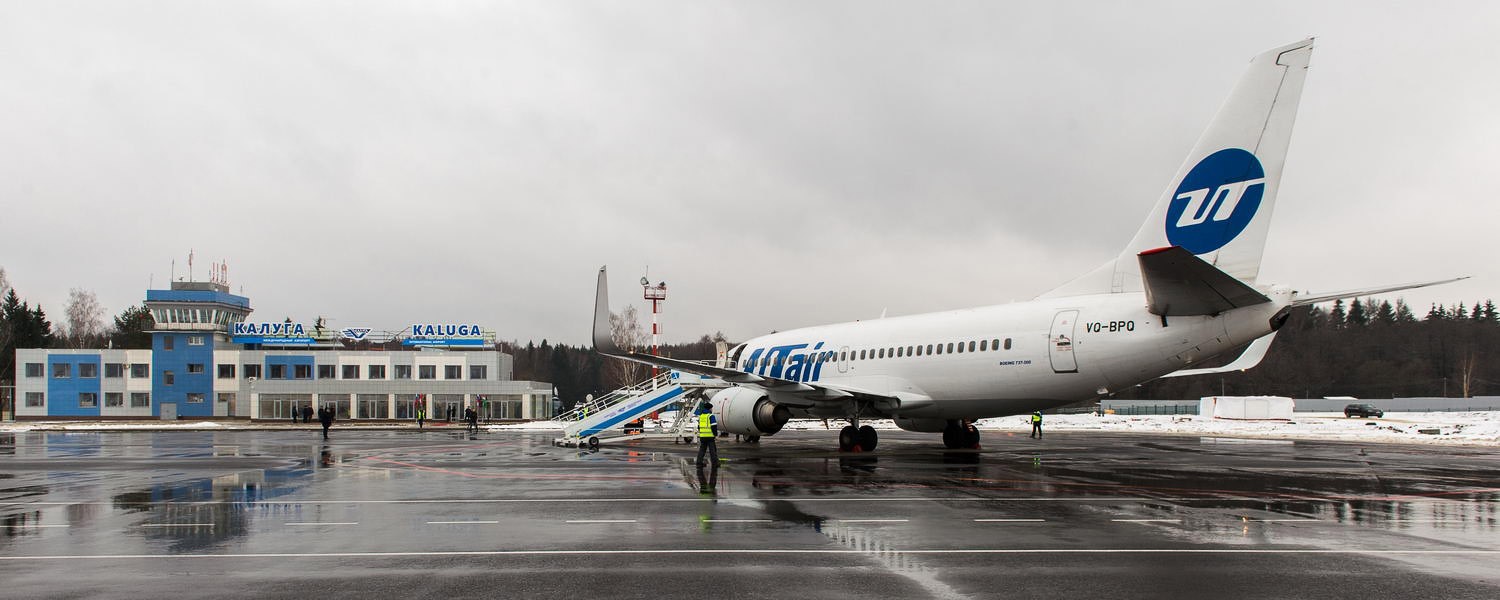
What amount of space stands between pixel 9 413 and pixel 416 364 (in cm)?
3245

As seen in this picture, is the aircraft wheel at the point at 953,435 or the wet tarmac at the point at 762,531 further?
the aircraft wheel at the point at 953,435

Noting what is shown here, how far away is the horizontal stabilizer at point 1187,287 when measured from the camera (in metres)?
14.7

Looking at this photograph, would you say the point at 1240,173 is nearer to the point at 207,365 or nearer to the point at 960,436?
the point at 960,436

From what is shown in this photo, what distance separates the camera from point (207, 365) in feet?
245

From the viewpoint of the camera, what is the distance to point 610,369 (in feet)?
362

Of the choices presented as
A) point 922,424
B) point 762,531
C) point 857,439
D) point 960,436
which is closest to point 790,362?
point 922,424

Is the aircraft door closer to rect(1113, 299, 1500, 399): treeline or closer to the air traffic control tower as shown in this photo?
the air traffic control tower

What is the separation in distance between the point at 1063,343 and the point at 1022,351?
1.04m

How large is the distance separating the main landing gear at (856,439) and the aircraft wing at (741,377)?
2.83 ft

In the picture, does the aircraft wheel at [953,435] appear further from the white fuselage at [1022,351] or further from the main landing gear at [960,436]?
the white fuselage at [1022,351]

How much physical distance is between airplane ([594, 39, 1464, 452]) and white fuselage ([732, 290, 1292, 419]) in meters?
0.03

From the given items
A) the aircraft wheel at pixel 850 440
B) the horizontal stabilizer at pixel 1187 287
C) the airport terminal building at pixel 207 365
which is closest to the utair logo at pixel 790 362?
the aircraft wheel at pixel 850 440

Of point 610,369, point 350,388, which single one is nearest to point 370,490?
point 350,388

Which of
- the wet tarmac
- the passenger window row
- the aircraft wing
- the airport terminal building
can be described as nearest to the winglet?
the aircraft wing
